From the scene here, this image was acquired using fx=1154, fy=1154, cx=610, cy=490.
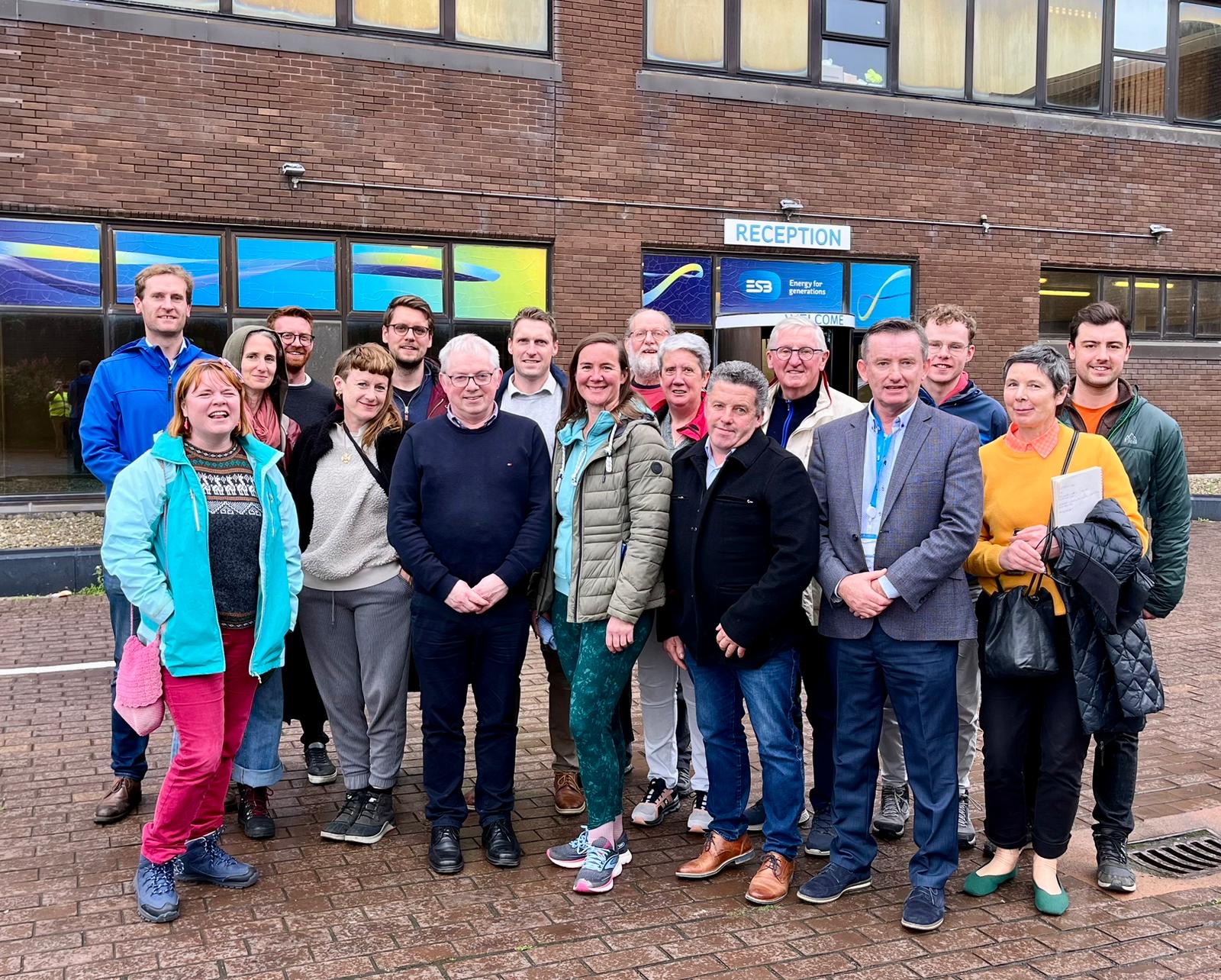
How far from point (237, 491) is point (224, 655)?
63cm

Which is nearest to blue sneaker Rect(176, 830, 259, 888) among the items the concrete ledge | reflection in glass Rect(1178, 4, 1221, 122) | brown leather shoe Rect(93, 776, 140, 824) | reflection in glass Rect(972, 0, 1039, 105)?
brown leather shoe Rect(93, 776, 140, 824)

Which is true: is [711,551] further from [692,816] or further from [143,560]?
[143,560]

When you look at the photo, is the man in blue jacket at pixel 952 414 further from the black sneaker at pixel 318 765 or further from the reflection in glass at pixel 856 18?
the reflection in glass at pixel 856 18

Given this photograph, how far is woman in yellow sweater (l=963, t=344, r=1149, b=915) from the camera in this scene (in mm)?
4309

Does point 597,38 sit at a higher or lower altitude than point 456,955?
higher

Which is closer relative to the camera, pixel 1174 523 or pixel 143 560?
pixel 143 560

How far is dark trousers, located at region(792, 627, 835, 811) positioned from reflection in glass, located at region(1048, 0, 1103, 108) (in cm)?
1305

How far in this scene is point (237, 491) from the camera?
446 cm

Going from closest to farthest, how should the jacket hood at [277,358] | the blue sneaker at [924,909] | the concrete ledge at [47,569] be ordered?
the blue sneaker at [924,909] → the jacket hood at [277,358] → the concrete ledge at [47,569]

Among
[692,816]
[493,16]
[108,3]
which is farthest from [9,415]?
[692,816]

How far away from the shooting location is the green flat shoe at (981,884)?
4.44 m

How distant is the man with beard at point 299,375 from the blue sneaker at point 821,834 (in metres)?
2.97

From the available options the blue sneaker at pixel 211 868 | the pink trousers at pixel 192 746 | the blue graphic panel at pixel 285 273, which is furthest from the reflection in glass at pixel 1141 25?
the blue sneaker at pixel 211 868

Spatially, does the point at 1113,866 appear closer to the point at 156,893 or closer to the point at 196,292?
the point at 156,893
